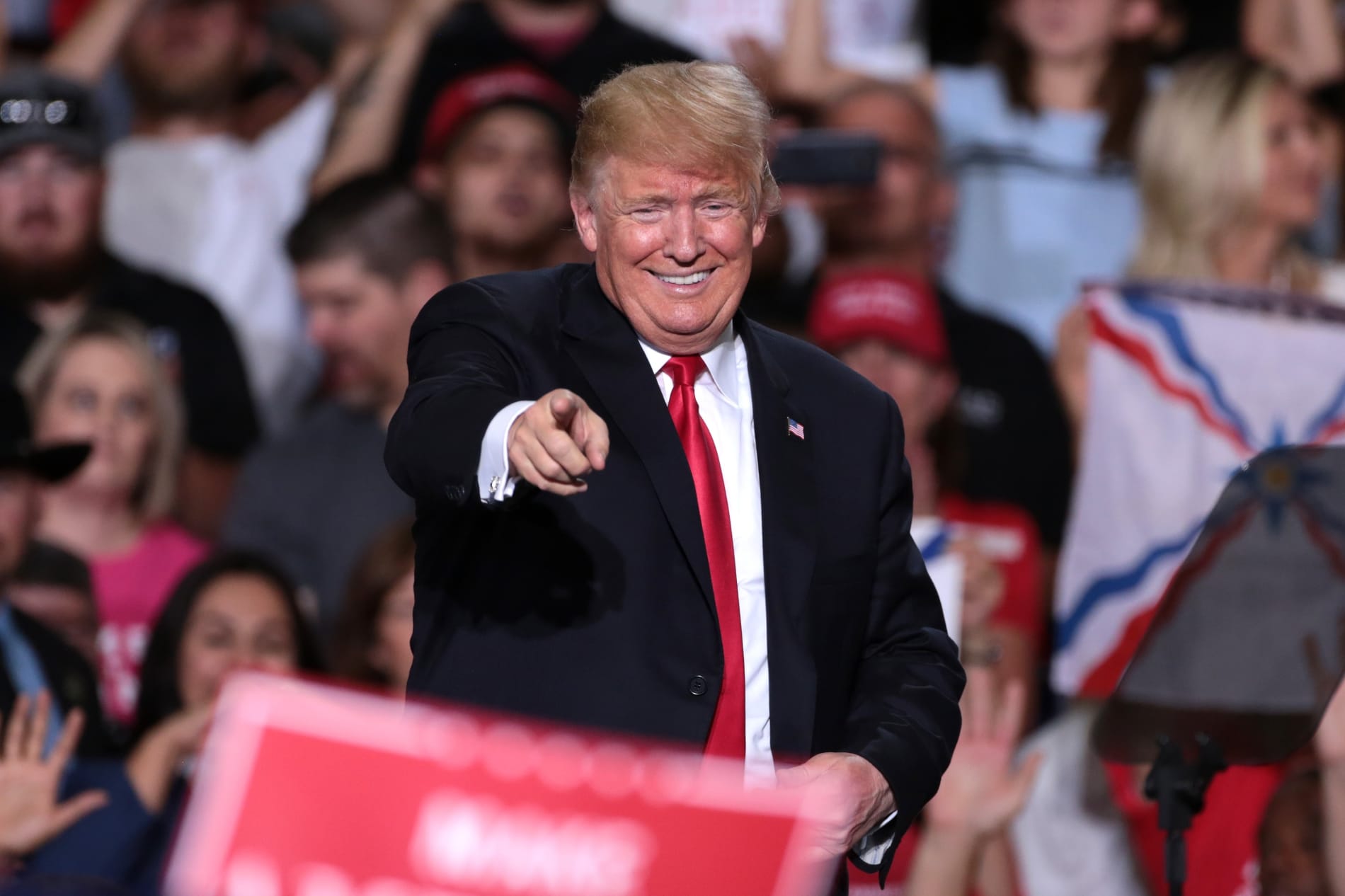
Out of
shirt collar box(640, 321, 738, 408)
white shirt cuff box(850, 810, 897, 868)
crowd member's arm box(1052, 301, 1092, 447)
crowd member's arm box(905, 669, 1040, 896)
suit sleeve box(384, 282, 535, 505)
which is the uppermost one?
suit sleeve box(384, 282, 535, 505)

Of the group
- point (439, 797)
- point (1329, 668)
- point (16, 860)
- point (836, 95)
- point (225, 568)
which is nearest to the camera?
point (439, 797)

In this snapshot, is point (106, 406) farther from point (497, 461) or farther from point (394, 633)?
point (497, 461)

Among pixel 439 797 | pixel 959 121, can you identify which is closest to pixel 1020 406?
pixel 959 121

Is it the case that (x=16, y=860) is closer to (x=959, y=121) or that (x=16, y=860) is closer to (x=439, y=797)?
(x=439, y=797)

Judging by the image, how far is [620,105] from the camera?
210cm

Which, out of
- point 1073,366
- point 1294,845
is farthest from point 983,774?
point 1073,366

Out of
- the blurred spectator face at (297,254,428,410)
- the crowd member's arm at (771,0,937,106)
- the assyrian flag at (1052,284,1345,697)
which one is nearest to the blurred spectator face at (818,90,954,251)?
the crowd member's arm at (771,0,937,106)

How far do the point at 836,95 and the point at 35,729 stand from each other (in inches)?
104

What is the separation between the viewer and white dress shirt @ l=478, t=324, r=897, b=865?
2.13 meters

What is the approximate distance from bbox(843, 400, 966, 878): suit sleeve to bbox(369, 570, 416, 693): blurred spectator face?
6.90ft

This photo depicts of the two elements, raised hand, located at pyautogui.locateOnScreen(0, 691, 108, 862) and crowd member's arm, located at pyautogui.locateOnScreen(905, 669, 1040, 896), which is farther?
crowd member's arm, located at pyautogui.locateOnScreen(905, 669, 1040, 896)

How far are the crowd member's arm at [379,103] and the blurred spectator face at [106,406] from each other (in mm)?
835

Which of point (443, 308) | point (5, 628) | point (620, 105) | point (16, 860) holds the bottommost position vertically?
point (16, 860)

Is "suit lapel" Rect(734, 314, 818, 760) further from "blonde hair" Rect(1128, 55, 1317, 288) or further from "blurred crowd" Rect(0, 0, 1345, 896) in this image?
"blonde hair" Rect(1128, 55, 1317, 288)
